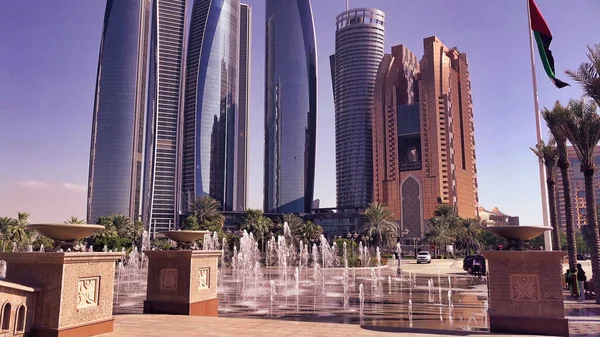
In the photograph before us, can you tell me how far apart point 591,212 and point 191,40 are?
16761cm

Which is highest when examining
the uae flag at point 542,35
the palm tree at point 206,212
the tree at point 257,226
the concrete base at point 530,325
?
the uae flag at point 542,35

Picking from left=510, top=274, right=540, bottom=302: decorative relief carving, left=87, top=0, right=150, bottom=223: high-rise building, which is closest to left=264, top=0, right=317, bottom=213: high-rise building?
left=87, top=0, right=150, bottom=223: high-rise building

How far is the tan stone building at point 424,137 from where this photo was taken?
12069 centimetres

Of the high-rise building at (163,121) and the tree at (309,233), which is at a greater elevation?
the high-rise building at (163,121)

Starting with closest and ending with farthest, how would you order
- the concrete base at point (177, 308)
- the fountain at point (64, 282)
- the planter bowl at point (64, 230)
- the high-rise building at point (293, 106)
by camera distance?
the fountain at point (64, 282), the planter bowl at point (64, 230), the concrete base at point (177, 308), the high-rise building at point (293, 106)

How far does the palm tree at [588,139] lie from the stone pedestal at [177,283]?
53.4 ft

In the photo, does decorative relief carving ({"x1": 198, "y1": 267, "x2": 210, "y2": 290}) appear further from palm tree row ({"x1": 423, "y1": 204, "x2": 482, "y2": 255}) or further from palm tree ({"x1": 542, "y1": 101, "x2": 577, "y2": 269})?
palm tree row ({"x1": 423, "y1": 204, "x2": 482, "y2": 255})

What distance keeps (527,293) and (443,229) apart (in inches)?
2854

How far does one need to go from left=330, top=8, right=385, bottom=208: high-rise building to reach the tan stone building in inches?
1147

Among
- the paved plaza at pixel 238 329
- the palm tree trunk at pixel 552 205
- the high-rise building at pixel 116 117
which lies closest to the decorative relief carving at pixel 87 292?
the paved plaza at pixel 238 329

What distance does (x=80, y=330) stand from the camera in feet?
30.9

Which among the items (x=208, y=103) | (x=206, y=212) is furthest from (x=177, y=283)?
(x=208, y=103)

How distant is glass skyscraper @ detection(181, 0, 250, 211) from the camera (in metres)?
162

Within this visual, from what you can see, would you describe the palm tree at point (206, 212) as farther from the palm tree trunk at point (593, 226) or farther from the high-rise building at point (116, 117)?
the palm tree trunk at point (593, 226)
